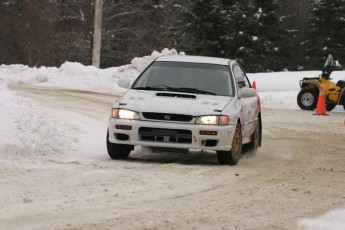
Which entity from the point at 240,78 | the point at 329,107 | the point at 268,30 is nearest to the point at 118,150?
the point at 240,78

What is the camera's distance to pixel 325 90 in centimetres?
2342

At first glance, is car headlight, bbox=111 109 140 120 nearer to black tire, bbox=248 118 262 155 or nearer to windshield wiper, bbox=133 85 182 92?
windshield wiper, bbox=133 85 182 92

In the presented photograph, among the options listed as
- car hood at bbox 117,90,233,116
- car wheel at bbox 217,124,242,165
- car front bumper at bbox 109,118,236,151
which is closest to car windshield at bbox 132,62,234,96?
car hood at bbox 117,90,233,116

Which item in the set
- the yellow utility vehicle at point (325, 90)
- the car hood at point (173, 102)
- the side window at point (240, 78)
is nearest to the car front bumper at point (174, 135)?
the car hood at point (173, 102)

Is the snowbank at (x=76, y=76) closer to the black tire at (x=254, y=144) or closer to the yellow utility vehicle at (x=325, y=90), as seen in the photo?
the yellow utility vehicle at (x=325, y=90)

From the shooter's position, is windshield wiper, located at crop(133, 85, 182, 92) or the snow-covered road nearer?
the snow-covered road

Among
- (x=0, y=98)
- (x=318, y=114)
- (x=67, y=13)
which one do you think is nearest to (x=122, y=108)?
(x=0, y=98)

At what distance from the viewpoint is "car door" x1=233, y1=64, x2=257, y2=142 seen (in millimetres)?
12141

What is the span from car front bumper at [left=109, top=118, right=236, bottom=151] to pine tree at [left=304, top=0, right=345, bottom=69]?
47.8 metres

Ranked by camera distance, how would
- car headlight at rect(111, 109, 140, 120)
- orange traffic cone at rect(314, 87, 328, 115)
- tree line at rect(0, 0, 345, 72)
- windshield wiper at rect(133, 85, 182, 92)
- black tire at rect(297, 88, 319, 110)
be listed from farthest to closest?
tree line at rect(0, 0, 345, 72), black tire at rect(297, 88, 319, 110), orange traffic cone at rect(314, 87, 328, 115), windshield wiper at rect(133, 85, 182, 92), car headlight at rect(111, 109, 140, 120)

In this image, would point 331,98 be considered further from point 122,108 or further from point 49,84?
point 122,108

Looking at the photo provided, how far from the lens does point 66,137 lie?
1372 centimetres

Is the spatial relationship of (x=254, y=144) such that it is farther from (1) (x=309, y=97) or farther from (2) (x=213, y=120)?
(1) (x=309, y=97)

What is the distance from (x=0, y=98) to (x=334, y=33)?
4878 centimetres
